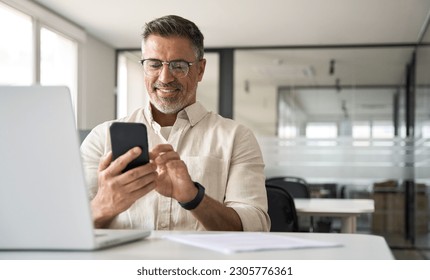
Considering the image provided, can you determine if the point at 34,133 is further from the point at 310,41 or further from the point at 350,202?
the point at 310,41

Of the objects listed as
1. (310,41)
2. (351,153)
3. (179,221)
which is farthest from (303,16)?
(179,221)

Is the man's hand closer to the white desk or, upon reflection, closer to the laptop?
the laptop

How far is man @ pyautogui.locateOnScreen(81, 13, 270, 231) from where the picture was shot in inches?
59.0

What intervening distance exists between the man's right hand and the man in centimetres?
9

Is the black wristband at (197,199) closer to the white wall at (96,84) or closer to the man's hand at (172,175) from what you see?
the man's hand at (172,175)

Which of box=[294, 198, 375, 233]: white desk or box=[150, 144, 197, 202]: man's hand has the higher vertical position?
box=[150, 144, 197, 202]: man's hand

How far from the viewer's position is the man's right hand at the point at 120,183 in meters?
1.15

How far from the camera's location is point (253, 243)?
96 centimetres

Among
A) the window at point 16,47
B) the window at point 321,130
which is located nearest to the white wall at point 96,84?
the window at point 16,47

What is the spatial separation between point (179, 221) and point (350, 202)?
233 centimetres

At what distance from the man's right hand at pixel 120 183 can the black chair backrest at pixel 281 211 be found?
1.52 metres

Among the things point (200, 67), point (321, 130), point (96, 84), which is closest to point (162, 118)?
point (200, 67)

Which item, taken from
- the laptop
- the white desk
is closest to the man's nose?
the laptop

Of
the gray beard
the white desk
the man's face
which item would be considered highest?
the man's face
